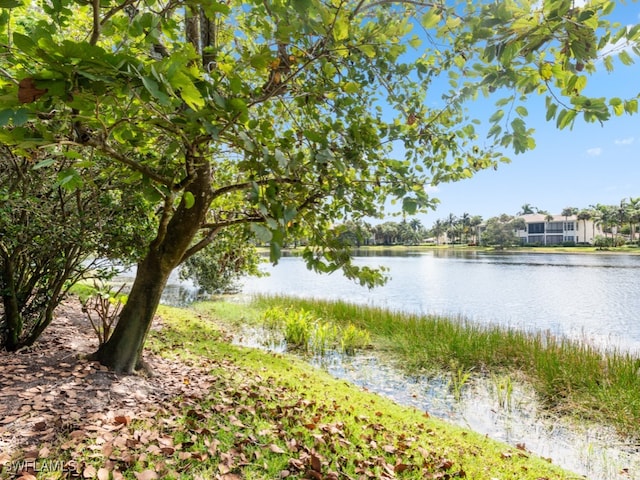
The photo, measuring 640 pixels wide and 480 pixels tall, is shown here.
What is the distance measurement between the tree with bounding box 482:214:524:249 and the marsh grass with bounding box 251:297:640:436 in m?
79.9

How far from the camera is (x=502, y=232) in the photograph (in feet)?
270

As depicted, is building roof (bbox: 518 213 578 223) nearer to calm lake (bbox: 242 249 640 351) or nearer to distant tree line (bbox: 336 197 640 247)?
distant tree line (bbox: 336 197 640 247)

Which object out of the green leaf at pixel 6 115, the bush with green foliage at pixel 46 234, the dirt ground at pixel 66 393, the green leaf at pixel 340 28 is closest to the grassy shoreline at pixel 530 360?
the dirt ground at pixel 66 393

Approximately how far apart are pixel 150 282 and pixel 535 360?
24.3 ft

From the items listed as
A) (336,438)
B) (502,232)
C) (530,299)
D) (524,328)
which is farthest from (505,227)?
(336,438)

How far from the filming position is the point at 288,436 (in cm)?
Answer: 351

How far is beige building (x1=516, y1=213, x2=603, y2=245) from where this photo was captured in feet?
279

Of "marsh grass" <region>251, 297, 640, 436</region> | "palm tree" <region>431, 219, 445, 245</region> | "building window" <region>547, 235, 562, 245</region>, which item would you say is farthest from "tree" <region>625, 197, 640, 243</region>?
"marsh grass" <region>251, 297, 640, 436</region>

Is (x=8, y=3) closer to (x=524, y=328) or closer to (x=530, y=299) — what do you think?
(x=524, y=328)

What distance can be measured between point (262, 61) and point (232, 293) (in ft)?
55.8

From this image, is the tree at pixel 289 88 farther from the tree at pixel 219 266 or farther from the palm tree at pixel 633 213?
the palm tree at pixel 633 213

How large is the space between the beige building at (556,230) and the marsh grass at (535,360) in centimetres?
8827

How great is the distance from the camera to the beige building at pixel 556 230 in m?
85.0

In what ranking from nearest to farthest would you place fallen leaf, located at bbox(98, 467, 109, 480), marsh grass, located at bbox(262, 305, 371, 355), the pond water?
1. fallen leaf, located at bbox(98, 467, 109, 480)
2. the pond water
3. marsh grass, located at bbox(262, 305, 371, 355)
